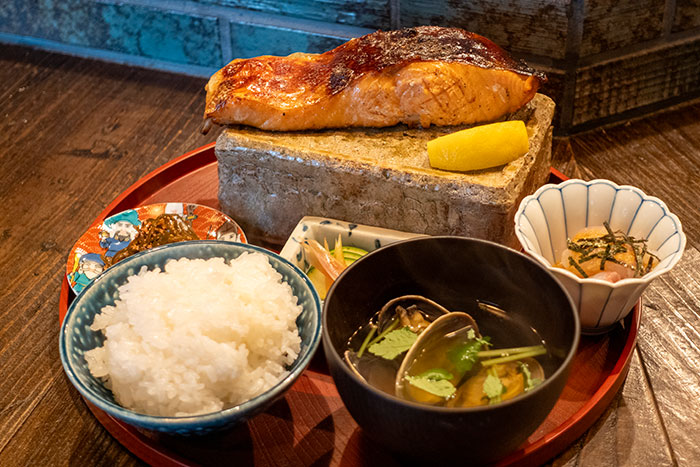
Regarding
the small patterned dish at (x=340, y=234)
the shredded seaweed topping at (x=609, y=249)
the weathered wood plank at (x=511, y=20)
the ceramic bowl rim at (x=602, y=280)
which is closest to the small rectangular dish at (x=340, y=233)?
the small patterned dish at (x=340, y=234)

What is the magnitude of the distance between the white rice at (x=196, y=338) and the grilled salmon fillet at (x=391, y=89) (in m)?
0.53

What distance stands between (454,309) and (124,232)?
3.44 ft

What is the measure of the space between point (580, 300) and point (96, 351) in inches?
42.6

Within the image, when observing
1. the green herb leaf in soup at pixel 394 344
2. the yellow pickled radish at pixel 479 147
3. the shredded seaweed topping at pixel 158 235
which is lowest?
the shredded seaweed topping at pixel 158 235

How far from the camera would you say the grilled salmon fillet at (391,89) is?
189 cm

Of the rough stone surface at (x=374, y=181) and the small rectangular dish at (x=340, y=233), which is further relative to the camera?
the small rectangular dish at (x=340, y=233)

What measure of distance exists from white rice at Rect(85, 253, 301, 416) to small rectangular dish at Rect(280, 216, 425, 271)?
26 cm

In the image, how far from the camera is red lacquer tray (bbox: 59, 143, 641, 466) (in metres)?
1.45

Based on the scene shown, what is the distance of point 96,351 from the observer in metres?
1.49

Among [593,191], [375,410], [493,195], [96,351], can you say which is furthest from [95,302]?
[593,191]

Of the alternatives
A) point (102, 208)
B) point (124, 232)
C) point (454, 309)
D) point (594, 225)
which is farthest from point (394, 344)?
point (102, 208)

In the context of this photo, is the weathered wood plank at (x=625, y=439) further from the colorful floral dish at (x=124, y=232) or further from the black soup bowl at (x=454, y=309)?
the colorful floral dish at (x=124, y=232)

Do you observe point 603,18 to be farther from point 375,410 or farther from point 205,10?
point 375,410

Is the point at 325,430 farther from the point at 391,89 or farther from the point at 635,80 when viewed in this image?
the point at 635,80
